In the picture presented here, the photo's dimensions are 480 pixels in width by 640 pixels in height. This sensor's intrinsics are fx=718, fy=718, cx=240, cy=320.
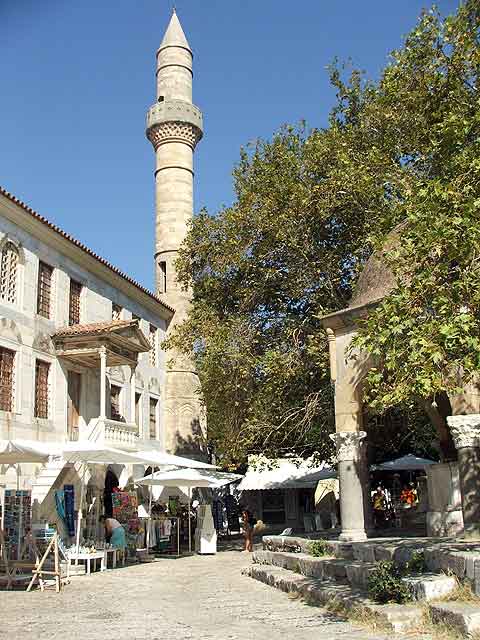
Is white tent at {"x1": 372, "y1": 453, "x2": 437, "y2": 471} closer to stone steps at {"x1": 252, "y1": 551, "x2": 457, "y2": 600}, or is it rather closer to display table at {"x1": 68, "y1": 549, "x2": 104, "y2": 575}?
stone steps at {"x1": 252, "y1": 551, "x2": 457, "y2": 600}

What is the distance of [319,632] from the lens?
8195 millimetres

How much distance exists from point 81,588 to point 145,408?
1418 cm

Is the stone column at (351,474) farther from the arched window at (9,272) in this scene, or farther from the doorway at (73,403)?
the doorway at (73,403)

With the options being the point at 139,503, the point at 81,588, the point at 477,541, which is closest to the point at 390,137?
the point at 477,541

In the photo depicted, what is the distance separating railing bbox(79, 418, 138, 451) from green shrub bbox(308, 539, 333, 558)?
8.98m

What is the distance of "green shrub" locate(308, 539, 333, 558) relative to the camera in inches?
512

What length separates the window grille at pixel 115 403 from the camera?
24.4 metres

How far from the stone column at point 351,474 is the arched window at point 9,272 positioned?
9.76m

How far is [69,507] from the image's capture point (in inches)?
775

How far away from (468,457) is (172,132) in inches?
1006

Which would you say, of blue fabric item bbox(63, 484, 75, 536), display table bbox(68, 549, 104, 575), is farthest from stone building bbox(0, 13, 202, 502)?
display table bbox(68, 549, 104, 575)

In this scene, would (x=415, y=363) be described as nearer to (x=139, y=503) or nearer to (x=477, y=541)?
(x=477, y=541)

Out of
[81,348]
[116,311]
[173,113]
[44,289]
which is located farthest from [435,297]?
[173,113]

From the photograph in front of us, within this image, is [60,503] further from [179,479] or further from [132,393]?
[132,393]
